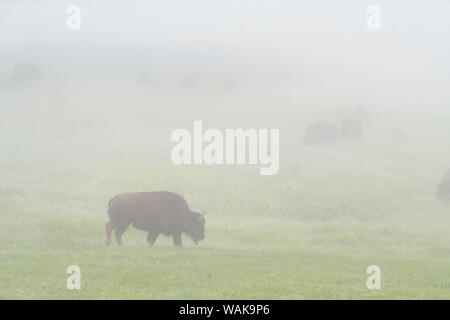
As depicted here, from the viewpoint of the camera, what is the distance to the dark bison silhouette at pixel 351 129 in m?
100

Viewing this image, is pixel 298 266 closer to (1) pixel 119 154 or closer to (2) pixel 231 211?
(2) pixel 231 211

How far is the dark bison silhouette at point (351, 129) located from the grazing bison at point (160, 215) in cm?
6525

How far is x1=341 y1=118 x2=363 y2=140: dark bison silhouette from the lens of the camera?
100 m

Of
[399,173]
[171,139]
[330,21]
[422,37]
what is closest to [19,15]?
[330,21]

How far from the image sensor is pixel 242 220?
199 feet

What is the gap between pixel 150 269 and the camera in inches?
1091

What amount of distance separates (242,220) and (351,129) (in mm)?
45439

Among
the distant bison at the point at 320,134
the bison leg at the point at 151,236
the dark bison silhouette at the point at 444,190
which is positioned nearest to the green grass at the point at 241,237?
the bison leg at the point at 151,236

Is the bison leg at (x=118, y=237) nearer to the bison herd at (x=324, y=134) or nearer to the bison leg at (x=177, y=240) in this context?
the bison leg at (x=177, y=240)

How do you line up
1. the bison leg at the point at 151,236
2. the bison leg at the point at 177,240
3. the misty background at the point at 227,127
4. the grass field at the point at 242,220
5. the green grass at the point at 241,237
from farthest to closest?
the bison leg at the point at 177,240
the bison leg at the point at 151,236
the misty background at the point at 227,127
the grass field at the point at 242,220
the green grass at the point at 241,237

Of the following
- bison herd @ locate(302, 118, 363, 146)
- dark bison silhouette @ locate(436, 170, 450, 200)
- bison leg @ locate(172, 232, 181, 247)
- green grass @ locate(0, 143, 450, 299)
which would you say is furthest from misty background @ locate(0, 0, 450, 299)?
bison leg @ locate(172, 232, 181, 247)

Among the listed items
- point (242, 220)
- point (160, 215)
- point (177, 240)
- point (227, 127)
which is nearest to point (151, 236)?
point (160, 215)

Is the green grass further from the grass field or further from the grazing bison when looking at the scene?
the grazing bison

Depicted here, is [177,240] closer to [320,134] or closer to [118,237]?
[118,237]
